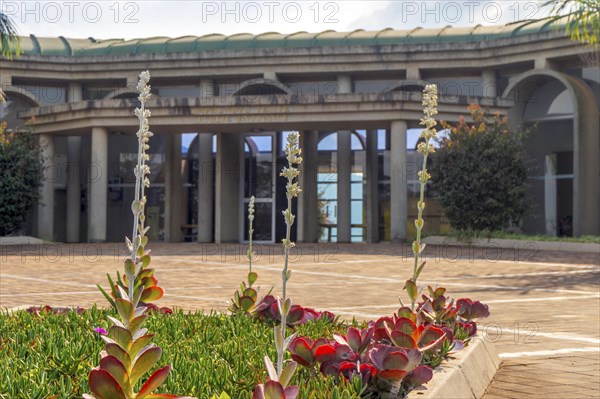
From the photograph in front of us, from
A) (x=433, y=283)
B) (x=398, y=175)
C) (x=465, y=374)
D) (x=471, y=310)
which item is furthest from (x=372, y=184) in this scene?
(x=465, y=374)

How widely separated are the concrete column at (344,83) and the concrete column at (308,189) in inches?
85.0

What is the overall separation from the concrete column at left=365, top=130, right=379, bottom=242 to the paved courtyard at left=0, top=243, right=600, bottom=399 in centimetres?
749

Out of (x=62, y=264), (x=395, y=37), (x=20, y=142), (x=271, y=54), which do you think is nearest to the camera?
(x=62, y=264)

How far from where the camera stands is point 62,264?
57.1ft

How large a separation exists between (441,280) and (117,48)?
955 inches

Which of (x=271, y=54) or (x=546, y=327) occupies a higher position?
(x=271, y=54)

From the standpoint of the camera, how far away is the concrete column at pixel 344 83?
3080 cm

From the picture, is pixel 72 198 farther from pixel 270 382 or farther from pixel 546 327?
pixel 270 382

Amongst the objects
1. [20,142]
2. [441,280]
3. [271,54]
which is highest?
[271,54]

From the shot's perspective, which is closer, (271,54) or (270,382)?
(270,382)

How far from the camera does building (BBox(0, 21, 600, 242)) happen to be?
2597cm

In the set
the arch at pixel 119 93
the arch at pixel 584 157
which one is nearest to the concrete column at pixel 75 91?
the arch at pixel 119 93

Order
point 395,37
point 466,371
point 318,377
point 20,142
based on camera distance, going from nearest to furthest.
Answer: point 318,377
point 466,371
point 20,142
point 395,37

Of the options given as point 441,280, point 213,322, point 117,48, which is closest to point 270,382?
point 213,322
